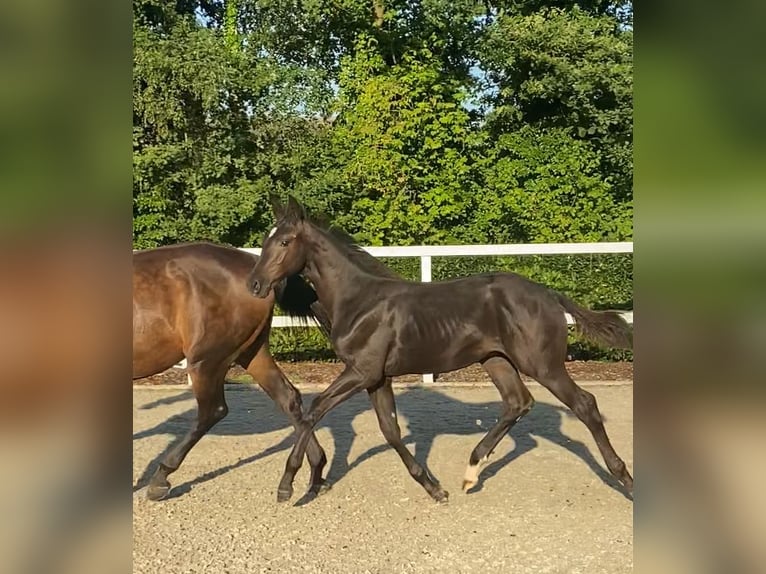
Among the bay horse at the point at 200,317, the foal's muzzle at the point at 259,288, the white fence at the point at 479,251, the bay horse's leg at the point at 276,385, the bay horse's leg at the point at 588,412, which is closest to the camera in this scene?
the bay horse's leg at the point at 588,412

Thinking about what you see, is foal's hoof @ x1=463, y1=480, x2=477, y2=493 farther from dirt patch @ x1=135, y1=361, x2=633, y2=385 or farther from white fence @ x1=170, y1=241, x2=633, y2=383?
dirt patch @ x1=135, y1=361, x2=633, y2=385

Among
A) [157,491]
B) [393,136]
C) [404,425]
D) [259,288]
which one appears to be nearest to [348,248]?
[259,288]

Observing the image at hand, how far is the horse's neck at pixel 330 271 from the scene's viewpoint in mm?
4328

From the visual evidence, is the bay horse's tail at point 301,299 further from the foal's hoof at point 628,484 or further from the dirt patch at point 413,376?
the dirt patch at point 413,376

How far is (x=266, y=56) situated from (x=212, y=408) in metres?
8.26

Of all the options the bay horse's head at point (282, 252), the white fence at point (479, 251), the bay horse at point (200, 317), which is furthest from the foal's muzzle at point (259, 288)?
the white fence at point (479, 251)

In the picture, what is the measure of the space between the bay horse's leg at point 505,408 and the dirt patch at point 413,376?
3.92m

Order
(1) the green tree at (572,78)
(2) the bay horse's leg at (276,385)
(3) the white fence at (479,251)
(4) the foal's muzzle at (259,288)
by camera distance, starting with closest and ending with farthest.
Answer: (4) the foal's muzzle at (259,288) < (2) the bay horse's leg at (276,385) < (3) the white fence at (479,251) < (1) the green tree at (572,78)
